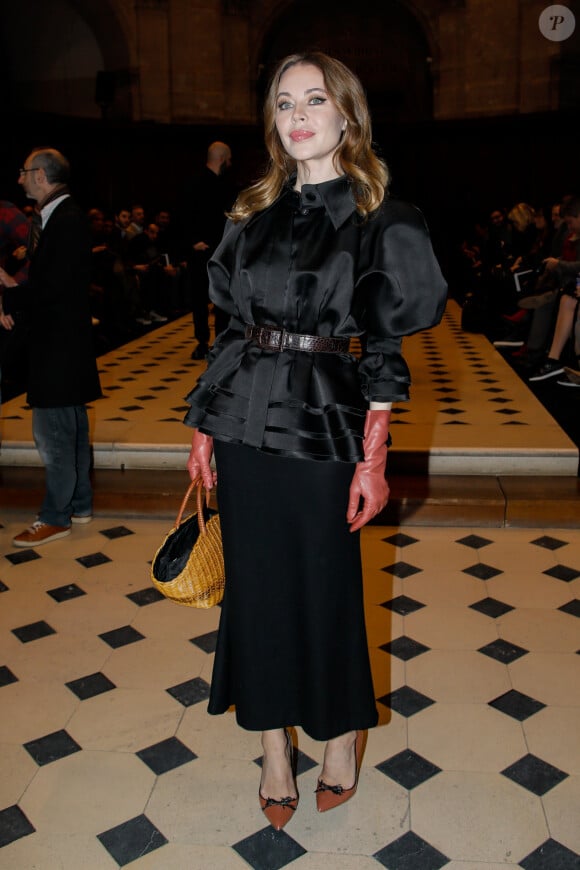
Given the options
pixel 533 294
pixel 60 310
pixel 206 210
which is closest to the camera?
pixel 60 310

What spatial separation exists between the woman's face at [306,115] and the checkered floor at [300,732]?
1856 millimetres

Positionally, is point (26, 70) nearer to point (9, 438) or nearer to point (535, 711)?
point (9, 438)

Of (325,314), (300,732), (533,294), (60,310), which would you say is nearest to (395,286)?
(325,314)

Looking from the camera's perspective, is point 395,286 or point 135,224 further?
point 135,224

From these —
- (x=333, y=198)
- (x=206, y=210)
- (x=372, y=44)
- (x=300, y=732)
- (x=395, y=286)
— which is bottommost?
(x=300, y=732)

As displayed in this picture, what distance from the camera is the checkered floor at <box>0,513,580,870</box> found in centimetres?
242

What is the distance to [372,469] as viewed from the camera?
7.15 feet

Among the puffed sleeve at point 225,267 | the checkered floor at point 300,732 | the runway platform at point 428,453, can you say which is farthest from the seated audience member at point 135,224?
the puffed sleeve at point 225,267

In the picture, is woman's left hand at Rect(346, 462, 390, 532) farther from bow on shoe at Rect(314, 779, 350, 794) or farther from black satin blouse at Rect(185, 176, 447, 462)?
bow on shoe at Rect(314, 779, 350, 794)

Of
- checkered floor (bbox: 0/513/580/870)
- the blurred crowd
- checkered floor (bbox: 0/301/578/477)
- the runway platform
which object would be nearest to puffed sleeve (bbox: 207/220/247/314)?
checkered floor (bbox: 0/513/580/870)

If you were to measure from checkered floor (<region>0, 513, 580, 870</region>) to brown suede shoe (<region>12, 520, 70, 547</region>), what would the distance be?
17cm

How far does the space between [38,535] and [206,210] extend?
4166 mm

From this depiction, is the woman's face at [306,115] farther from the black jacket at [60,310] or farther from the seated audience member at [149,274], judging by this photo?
the seated audience member at [149,274]

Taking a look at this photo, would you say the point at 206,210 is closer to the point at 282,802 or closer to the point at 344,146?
the point at 344,146
